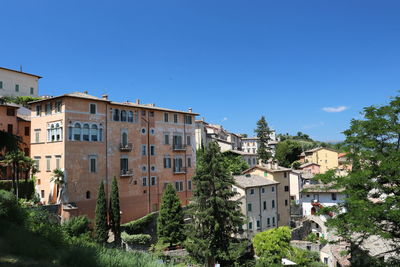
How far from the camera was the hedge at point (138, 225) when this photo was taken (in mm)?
33475

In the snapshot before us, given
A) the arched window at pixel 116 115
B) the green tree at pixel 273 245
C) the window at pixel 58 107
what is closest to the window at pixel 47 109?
the window at pixel 58 107

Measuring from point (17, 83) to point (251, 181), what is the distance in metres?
44.1

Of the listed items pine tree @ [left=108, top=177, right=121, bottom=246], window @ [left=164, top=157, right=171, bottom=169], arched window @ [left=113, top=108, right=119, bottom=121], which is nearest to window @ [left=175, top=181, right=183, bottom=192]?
window @ [left=164, top=157, right=171, bottom=169]

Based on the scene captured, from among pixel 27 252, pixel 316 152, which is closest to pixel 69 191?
pixel 27 252

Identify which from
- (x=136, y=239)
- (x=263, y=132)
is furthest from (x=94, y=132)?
(x=263, y=132)

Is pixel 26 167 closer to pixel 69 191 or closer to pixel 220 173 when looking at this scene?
pixel 69 191

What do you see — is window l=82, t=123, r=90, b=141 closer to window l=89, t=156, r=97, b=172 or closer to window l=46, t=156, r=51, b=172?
window l=89, t=156, r=97, b=172

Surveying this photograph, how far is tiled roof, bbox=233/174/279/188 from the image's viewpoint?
129ft

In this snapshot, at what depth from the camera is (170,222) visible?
32.2 meters

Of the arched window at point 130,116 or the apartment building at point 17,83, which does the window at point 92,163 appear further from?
the apartment building at point 17,83

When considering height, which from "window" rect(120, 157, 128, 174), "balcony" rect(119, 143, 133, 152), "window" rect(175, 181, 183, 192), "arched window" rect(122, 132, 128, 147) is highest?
"arched window" rect(122, 132, 128, 147)

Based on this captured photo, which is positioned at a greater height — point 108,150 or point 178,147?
point 178,147

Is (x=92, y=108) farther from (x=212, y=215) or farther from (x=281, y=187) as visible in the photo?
(x=281, y=187)

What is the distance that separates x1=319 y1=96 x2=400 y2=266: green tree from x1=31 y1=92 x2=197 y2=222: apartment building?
79.7 feet
